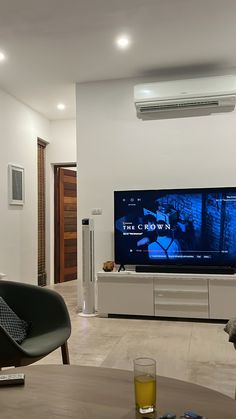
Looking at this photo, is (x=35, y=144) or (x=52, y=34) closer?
(x=52, y=34)

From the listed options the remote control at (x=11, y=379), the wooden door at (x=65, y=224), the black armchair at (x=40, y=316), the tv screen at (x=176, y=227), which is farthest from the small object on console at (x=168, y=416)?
the wooden door at (x=65, y=224)

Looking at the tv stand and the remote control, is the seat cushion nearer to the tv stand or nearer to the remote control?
the remote control

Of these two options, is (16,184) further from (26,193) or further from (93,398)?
(93,398)

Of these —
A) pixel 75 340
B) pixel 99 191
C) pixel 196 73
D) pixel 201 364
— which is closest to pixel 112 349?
pixel 75 340

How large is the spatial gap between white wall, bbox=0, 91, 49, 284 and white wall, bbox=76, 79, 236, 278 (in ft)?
3.48

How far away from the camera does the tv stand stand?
415 cm

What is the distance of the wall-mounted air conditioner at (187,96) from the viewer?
4.27m

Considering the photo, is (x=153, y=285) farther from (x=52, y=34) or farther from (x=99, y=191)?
(x=52, y=34)

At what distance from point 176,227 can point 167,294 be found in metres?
0.78

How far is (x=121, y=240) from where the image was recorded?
447 cm

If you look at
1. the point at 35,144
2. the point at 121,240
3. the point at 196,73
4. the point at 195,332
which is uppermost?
the point at 196,73

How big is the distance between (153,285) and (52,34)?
2.87 metres

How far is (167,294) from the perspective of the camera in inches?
168

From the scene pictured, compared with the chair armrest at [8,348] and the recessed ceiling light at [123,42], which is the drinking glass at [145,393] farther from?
the recessed ceiling light at [123,42]
